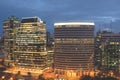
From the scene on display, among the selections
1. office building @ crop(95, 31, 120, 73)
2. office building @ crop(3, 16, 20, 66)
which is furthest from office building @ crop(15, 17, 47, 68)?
office building @ crop(95, 31, 120, 73)

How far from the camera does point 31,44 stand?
12875 cm

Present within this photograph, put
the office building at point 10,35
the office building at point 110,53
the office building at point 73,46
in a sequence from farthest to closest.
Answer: the office building at point 10,35, the office building at point 110,53, the office building at point 73,46

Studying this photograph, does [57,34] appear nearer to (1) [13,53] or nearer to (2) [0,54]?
(1) [13,53]

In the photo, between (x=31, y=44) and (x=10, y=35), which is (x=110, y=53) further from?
(x=10, y=35)

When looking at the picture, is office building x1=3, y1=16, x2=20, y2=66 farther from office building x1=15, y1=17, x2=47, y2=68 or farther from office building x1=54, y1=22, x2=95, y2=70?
office building x1=54, y1=22, x2=95, y2=70

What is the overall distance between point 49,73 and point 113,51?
2542 centimetres

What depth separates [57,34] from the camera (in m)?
123

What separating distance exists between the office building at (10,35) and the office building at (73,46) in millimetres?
19723

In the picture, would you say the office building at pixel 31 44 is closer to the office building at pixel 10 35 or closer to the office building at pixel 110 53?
the office building at pixel 10 35

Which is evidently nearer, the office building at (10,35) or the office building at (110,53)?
the office building at (110,53)

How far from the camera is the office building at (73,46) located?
12131 centimetres

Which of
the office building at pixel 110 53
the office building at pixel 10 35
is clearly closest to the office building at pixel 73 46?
the office building at pixel 110 53

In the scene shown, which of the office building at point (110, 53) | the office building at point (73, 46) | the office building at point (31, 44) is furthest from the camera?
the office building at point (31, 44)

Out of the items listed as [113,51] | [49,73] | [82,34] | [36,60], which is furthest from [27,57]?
[113,51]
